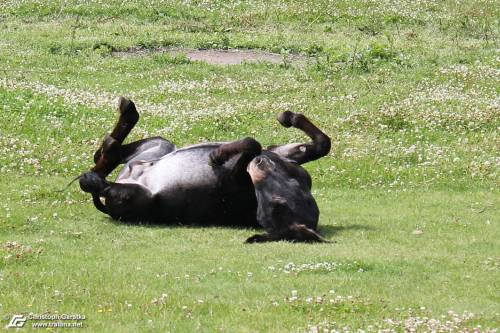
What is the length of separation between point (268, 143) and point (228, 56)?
31.1 feet

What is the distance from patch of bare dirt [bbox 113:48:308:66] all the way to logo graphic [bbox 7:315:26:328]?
1890 cm

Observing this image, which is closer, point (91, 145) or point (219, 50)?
point (91, 145)

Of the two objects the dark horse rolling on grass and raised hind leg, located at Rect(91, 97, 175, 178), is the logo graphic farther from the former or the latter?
raised hind leg, located at Rect(91, 97, 175, 178)

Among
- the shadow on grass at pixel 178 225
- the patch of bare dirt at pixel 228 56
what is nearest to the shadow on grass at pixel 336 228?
the shadow on grass at pixel 178 225

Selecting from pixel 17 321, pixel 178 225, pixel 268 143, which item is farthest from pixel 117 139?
pixel 17 321

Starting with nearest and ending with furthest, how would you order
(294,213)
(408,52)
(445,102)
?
(294,213)
(445,102)
(408,52)

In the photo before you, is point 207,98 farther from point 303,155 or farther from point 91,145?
point 303,155

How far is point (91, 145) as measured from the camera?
18.9 m

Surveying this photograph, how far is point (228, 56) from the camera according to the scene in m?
28.4

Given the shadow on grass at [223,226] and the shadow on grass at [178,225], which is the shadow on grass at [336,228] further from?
the shadow on grass at [178,225]

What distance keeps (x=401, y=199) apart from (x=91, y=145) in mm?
6131

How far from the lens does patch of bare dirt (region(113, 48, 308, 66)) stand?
27.4m

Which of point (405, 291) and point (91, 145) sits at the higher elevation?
point (405, 291)

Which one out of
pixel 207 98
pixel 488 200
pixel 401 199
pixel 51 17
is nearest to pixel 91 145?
pixel 207 98
